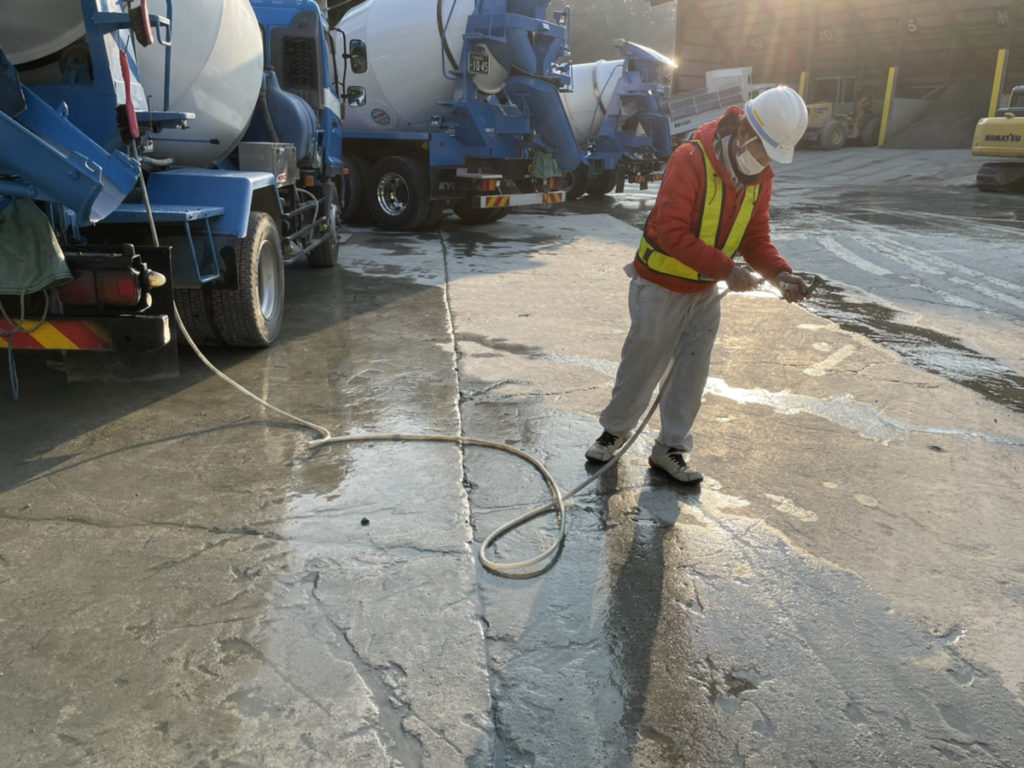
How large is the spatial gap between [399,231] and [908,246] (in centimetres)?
692

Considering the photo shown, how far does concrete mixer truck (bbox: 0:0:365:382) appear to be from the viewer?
3674 millimetres

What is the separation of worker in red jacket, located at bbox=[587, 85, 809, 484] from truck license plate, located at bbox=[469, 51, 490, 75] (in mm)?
7514

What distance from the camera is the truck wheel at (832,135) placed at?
30.8m

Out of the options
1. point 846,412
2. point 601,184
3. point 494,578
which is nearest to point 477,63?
point 601,184

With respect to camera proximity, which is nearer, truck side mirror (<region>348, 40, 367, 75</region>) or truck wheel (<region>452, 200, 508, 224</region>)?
truck side mirror (<region>348, 40, 367, 75</region>)

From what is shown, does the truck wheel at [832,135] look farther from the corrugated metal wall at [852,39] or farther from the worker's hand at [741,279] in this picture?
the worker's hand at [741,279]

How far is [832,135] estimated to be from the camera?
3097 cm

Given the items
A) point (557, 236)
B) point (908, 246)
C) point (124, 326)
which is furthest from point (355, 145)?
point (124, 326)

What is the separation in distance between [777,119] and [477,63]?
26.1ft

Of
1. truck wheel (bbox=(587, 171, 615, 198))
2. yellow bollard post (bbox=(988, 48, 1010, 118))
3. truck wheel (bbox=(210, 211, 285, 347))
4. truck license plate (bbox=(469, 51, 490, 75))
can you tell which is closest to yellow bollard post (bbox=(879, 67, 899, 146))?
yellow bollard post (bbox=(988, 48, 1010, 118))

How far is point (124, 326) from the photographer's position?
12.9 feet

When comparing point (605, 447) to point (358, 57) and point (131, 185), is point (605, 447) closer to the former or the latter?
point (131, 185)

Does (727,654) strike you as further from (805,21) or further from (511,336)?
(805,21)

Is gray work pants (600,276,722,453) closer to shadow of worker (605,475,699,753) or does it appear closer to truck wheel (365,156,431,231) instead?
shadow of worker (605,475,699,753)
